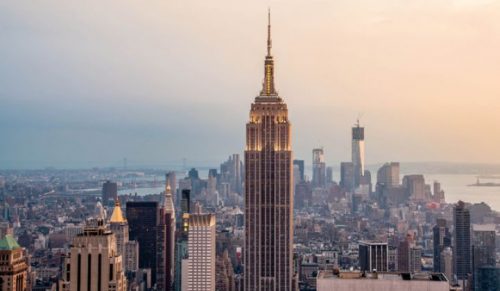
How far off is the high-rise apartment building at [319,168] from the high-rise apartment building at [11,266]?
6.57 m

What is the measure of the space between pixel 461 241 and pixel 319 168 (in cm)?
327

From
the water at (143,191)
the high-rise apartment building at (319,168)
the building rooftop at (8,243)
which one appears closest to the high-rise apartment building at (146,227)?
the water at (143,191)

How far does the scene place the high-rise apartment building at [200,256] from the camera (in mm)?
17812

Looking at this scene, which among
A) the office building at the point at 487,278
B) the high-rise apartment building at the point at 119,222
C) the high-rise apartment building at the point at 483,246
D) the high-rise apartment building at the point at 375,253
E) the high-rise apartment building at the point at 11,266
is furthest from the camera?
the high-rise apartment building at the point at 119,222

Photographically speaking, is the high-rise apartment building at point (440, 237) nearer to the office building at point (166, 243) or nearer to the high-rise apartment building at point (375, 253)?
the high-rise apartment building at point (375, 253)

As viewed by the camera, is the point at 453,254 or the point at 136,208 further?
the point at 136,208

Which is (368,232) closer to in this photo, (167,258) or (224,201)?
(224,201)

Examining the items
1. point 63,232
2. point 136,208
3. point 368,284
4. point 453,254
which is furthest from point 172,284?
point 368,284

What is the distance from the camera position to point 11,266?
12.4 meters

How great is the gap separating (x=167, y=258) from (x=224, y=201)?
200 centimetres

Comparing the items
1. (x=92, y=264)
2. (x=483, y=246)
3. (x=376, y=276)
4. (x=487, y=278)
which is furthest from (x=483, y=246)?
(x=376, y=276)

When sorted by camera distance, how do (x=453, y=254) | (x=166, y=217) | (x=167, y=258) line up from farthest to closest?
(x=166, y=217), (x=167, y=258), (x=453, y=254)

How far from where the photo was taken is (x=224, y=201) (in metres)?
19.5

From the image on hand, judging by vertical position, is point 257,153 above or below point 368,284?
above
